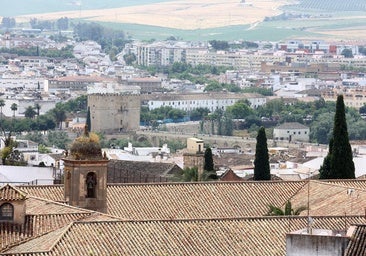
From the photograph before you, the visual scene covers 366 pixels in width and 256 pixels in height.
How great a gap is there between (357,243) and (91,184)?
13529 mm

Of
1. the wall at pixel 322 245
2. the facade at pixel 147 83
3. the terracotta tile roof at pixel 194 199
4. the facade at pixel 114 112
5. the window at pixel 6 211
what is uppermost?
the wall at pixel 322 245

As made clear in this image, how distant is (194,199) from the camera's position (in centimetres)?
3750

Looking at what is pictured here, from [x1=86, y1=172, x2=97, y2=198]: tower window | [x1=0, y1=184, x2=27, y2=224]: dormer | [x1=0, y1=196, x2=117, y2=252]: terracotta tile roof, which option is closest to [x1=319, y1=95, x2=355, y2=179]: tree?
[x1=86, y1=172, x2=97, y2=198]: tower window

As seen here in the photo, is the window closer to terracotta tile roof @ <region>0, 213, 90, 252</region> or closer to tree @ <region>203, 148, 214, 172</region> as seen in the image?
terracotta tile roof @ <region>0, 213, 90, 252</region>

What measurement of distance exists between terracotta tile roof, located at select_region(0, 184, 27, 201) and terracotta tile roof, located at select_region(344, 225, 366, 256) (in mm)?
9720

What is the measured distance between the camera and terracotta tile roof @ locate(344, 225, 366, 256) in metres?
→ 23.6

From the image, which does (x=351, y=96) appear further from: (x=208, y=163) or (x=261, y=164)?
(x=261, y=164)

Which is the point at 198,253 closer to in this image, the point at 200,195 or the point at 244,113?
the point at 200,195

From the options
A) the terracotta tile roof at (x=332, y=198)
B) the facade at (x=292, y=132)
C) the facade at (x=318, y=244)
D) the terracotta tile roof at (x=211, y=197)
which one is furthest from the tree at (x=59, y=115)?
the facade at (x=318, y=244)

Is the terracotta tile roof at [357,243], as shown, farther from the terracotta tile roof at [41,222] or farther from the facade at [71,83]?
the facade at [71,83]

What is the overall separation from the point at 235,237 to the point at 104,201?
6.75 meters

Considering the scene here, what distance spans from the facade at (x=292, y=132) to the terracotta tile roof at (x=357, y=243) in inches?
3533

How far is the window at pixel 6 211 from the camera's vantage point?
3225 cm

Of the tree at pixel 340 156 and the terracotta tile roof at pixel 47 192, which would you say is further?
the tree at pixel 340 156
